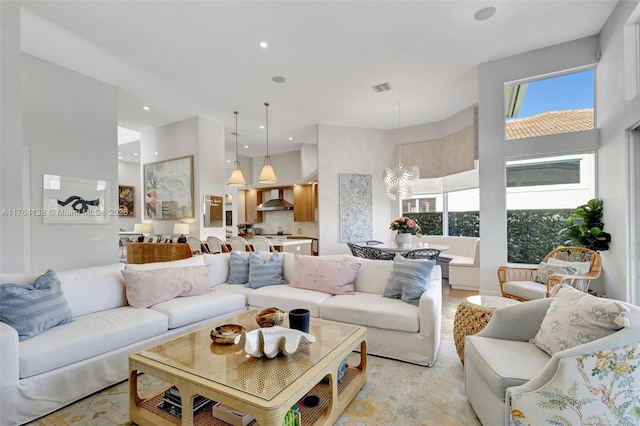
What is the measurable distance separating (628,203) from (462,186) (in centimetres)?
329

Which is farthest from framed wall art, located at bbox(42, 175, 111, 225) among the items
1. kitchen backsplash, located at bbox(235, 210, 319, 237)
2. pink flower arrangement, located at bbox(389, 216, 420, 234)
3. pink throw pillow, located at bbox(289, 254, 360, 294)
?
kitchen backsplash, located at bbox(235, 210, 319, 237)

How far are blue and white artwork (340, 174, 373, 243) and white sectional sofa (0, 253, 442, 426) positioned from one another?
3352mm

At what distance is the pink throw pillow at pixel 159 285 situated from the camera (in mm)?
2766

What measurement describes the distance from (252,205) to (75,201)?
5.50m

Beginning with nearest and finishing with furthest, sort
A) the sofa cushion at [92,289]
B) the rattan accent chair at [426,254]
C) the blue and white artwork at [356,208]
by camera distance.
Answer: the sofa cushion at [92,289]
the rattan accent chair at [426,254]
the blue and white artwork at [356,208]

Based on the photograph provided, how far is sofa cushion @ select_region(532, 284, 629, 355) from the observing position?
1.37 metres

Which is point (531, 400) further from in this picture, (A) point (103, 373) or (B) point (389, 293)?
(A) point (103, 373)

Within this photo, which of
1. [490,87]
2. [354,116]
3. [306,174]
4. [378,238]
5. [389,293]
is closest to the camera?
[389,293]

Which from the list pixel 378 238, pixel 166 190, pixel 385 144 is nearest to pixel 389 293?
pixel 378 238

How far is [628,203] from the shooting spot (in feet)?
10.3

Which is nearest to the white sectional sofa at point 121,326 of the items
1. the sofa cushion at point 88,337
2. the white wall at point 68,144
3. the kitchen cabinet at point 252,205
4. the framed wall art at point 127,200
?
the sofa cushion at point 88,337

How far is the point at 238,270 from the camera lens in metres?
3.80

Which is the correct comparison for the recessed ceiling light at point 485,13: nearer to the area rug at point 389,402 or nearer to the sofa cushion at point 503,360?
the sofa cushion at point 503,360

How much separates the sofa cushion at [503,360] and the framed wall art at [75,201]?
5272 mm
